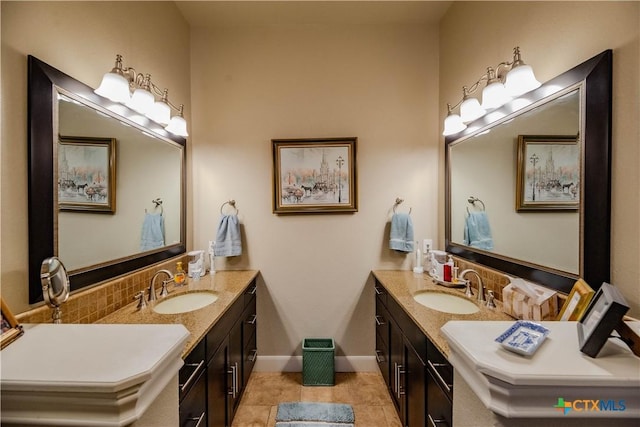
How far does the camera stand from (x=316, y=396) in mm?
1977

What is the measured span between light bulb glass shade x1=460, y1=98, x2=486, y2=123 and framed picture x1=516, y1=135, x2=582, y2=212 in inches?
15.7

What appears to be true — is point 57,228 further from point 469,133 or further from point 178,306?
point 469,133

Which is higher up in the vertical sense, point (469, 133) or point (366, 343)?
point (469, 133)

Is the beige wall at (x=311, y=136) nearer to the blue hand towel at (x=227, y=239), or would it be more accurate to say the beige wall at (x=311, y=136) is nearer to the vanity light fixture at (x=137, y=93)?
the blue hand towel at (x=227, y=239)

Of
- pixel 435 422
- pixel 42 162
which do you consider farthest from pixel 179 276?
pixel 435 422

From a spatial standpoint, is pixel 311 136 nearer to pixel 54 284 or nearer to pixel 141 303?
pixel 141 303

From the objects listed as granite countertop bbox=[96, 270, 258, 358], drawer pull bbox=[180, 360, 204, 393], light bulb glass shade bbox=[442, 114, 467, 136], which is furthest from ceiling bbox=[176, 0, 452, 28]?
drawer pull bbox=[180, 360, 204, 393]

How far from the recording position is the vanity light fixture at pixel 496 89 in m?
1.24

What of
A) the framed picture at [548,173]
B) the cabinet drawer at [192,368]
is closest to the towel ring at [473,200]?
the framed picture at [548,173]

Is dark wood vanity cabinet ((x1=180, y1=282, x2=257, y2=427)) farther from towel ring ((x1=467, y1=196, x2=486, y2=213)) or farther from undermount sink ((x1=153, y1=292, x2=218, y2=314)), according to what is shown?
towel ring ((x1=467, y1=196, x2=486, y2=213))

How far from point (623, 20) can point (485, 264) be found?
124cm

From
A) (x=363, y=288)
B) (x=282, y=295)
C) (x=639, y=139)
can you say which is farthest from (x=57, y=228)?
(x=639, y=139)

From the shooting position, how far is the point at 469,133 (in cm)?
184

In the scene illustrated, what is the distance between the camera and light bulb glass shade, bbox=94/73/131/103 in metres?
1.23
